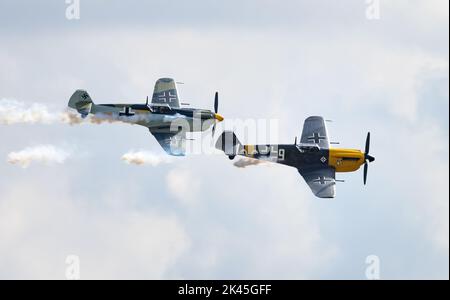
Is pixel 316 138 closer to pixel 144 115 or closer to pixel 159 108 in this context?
pixel 159 108

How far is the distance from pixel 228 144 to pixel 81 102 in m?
11.4

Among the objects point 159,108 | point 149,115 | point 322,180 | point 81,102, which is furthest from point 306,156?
point 81,102

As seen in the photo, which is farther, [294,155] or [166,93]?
[166,93]

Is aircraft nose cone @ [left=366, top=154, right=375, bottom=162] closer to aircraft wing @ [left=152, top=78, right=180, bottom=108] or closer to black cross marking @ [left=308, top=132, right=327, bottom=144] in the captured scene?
black cross marking @ [left=308, top=132, right=327, bottom=144]

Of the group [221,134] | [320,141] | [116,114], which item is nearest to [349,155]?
[320,141]

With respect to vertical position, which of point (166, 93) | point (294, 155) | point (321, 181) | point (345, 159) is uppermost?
point (166, 93)

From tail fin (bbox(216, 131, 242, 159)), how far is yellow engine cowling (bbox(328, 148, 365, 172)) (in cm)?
626

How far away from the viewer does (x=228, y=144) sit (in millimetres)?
83812

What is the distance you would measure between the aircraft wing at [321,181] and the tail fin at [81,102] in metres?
15.5
